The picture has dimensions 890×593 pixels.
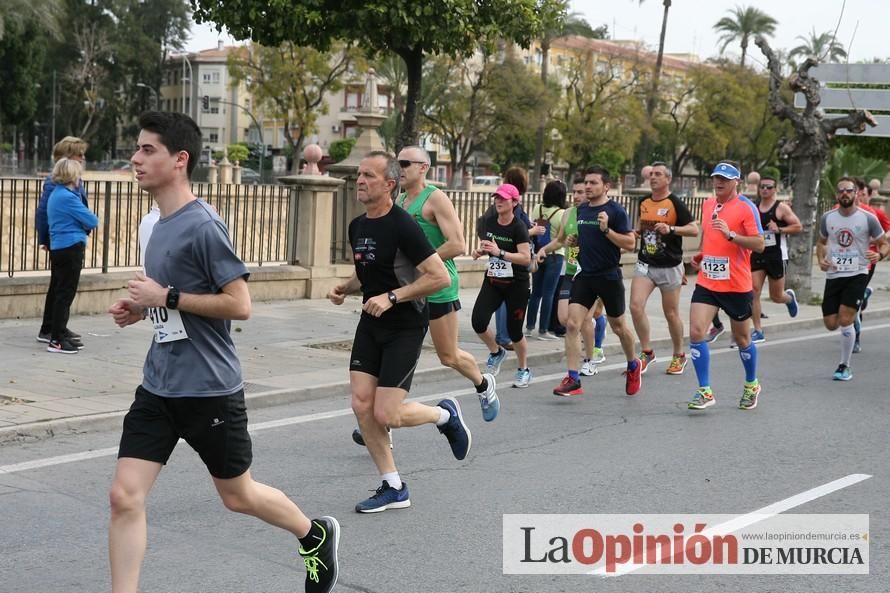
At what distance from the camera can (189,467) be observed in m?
7.21

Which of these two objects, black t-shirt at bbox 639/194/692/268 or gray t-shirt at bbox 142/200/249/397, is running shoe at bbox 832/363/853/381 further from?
gray t-shirt at bbox 142/200/249/397

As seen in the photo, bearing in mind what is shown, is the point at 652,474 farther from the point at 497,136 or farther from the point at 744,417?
the point at 497,136

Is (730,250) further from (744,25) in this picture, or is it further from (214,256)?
(744,25)

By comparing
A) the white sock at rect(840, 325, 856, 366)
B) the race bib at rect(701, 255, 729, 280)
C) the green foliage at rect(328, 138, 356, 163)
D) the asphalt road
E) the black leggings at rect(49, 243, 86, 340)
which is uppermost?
the green foliage at rect(328, 138, 356, 163)

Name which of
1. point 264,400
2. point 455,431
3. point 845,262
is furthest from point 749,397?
point 264,400

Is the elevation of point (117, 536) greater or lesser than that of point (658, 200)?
lesser

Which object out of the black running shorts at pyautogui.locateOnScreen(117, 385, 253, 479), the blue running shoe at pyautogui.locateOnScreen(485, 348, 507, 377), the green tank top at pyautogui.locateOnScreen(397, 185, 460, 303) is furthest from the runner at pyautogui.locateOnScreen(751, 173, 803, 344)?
the black running shorts at pyautogui.locateOnScreen(117, 385, 253, 479)

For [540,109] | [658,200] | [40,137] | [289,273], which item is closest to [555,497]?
[658,200]

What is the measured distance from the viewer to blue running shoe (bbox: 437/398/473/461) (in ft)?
22.9

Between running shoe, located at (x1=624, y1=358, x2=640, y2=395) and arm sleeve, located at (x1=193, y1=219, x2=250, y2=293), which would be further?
running shoe, located at (x1=624, y1=358, x2=640, y2=395)

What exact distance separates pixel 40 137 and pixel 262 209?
248 feet

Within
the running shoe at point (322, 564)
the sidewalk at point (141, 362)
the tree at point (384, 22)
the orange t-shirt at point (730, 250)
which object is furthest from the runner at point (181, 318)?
the tree at point (384, 22)

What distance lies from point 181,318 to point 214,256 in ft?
0.82

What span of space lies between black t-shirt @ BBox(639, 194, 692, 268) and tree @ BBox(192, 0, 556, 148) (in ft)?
10.3
